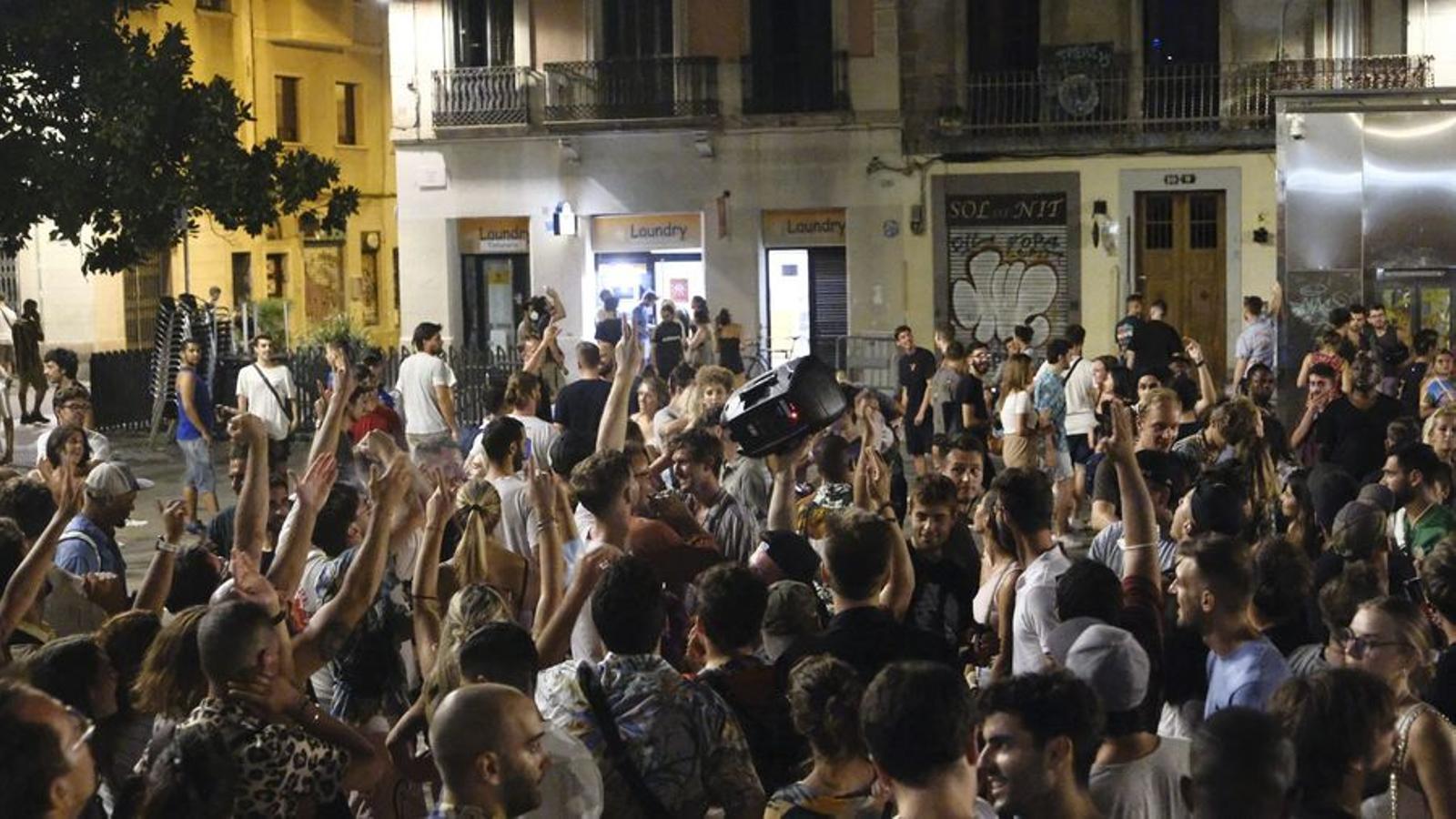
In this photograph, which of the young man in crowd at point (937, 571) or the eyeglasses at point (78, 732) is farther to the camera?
the young man in crowd at point (937, 571)

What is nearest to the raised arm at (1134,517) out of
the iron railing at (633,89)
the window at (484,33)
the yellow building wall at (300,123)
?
Result: the iron railing at (633,89)

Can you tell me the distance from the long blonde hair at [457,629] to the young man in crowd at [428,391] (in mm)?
9931

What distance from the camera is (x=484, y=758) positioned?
4723 mm

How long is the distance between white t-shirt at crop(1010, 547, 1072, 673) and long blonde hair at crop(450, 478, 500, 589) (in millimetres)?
1893

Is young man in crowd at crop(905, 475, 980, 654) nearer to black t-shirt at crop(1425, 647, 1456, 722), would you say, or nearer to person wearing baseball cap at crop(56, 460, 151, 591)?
black t-shirt at crop(1425, 647, 1456, 722)

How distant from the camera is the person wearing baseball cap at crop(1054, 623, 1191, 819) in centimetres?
520

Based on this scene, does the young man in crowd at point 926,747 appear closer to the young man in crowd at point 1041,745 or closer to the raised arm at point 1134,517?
the young man in crowd at point 1041,745

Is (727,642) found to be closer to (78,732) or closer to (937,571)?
(78,732)

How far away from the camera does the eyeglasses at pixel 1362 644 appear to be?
227 inches

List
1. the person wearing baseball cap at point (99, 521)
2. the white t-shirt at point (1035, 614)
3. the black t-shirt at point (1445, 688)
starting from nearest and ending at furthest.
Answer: the black t-shirt at point (1445, 688)
the white t-shirt at point (1035, 614)
the person wearing baseball cap at point (99, 521)

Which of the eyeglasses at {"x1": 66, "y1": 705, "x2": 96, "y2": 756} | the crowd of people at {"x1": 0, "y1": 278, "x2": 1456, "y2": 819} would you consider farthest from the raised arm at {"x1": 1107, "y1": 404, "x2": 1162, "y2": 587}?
the eyeglasses at {"x1": 66, "y1": 705, "x2": 96, "y2": 756}

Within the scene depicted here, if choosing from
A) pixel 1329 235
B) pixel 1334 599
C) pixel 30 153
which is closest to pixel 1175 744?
pixel 1334 599

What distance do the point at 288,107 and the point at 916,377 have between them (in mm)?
23687

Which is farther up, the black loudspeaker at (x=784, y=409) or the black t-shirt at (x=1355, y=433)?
the black loudspeaker at (x=784, y=409)
